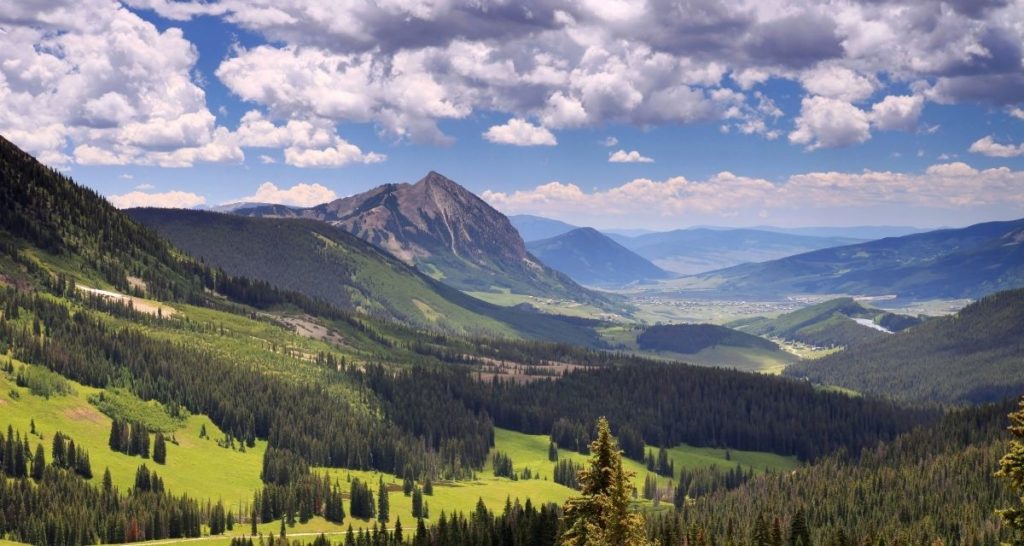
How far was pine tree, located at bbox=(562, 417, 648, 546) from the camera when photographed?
6456 centimetres

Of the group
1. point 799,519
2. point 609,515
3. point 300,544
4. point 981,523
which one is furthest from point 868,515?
point 609,515

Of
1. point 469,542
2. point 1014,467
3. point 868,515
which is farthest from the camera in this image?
point 868,515

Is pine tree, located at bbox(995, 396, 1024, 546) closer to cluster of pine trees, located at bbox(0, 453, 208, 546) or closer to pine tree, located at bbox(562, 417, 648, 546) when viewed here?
pine tree, located at bbox(562, 417, 648, 546)

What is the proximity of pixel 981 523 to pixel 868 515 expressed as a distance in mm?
21481

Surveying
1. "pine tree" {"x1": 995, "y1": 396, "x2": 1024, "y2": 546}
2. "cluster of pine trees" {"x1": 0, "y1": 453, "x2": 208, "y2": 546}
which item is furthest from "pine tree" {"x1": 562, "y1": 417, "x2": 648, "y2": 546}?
"cluster of pine trees" {"x1": 0, "y1": 453, "x2": 208, "y2": 546}

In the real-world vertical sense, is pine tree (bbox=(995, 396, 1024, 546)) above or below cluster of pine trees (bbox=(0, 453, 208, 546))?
above

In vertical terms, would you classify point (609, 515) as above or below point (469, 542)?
above

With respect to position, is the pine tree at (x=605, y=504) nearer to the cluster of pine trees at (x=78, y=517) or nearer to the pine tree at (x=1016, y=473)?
the pine tree at (x=1016, y=473)

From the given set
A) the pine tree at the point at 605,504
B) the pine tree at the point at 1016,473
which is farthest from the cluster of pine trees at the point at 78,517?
the pine tree at the point at 1016,473

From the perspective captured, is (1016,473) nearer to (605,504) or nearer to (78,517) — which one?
(605,504)

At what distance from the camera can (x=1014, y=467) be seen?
57656 millimetres

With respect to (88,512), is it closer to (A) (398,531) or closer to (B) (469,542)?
(A) (398,531)

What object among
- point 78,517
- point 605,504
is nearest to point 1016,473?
point 605,504

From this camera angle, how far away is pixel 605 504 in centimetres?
6444
